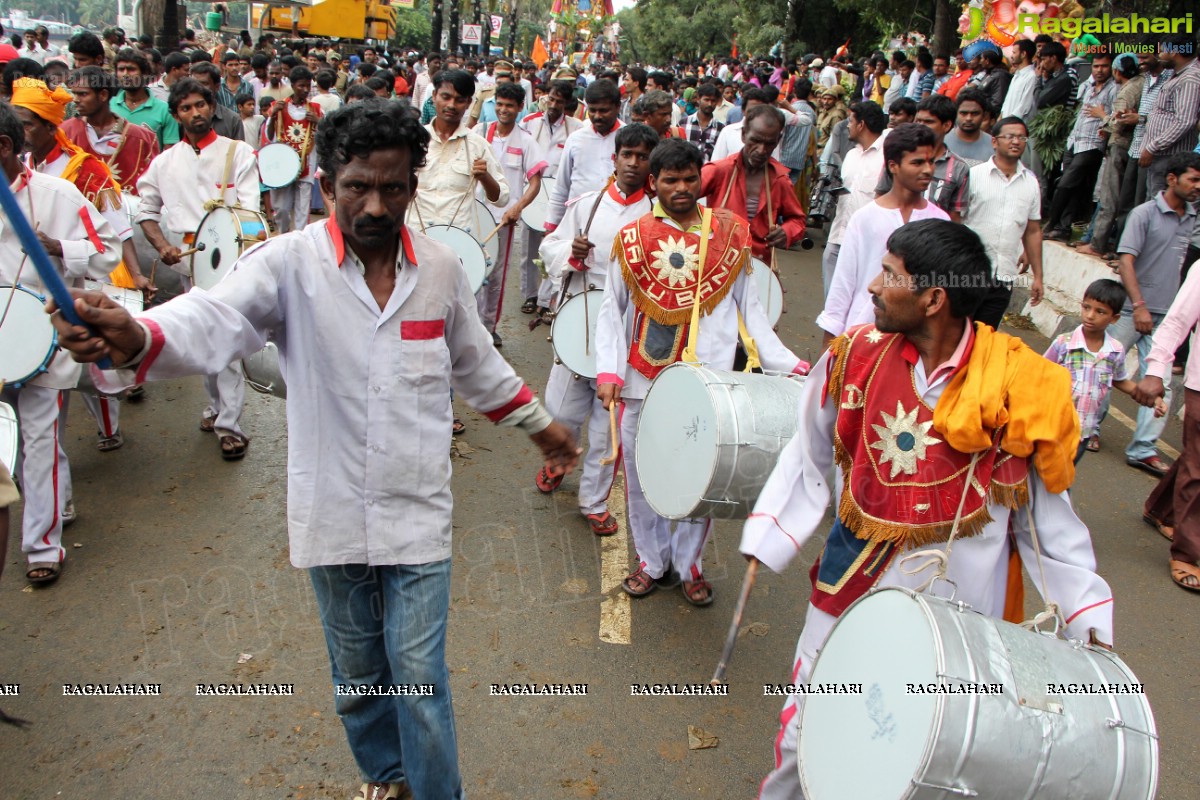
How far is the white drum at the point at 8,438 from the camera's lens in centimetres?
337

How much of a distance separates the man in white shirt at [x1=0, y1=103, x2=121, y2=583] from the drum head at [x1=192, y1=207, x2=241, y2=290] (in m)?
1.10

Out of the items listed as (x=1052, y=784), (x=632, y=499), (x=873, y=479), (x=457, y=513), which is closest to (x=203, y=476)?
(x=457, y=513)

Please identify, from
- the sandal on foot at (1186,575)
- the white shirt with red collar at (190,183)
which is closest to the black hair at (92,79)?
the white shirt with red collar at (190,183)

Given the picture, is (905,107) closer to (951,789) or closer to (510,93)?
(510,93)

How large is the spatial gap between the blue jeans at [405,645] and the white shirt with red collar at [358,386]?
0.38 feet

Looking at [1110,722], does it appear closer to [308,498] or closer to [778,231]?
[308,498]

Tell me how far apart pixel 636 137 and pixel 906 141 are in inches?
53.8

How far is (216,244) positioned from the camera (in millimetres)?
5820

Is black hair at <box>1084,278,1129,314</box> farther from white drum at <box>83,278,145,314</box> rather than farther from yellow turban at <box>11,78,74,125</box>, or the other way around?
yellow turban at <box>11,78,74,125</box>

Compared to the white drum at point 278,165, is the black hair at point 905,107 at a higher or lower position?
higher

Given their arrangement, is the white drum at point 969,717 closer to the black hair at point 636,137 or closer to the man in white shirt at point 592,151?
the black hair at point 636,137

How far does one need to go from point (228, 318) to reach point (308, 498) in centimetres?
57

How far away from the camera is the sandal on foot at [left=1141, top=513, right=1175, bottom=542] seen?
5752 millimetres

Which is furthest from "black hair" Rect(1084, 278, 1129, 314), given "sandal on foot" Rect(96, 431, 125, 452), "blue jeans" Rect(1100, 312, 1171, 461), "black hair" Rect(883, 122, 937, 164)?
"sandal on foot" Rect(96, 431, 125, 452)
